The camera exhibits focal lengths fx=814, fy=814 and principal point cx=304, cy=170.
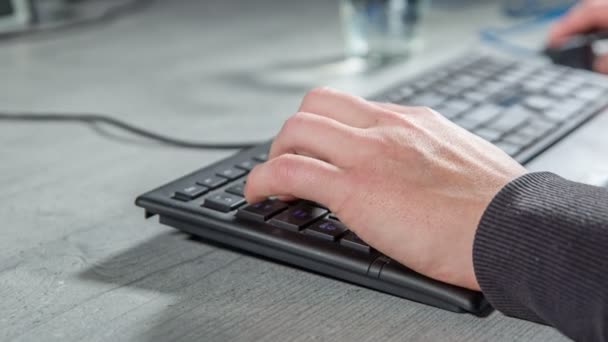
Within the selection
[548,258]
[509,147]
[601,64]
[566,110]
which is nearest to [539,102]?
[566,110]

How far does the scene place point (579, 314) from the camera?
408mm

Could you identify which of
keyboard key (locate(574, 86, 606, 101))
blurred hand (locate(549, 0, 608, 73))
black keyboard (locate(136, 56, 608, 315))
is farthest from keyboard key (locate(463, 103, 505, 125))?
blurred hand (locate(549, 0, 608, 73))

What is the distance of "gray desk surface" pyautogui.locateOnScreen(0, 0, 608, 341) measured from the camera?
441 mm

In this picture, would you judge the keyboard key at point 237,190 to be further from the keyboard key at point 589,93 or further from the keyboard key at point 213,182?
the keyboard key at point 589,93

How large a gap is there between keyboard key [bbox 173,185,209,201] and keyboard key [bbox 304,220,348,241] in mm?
91

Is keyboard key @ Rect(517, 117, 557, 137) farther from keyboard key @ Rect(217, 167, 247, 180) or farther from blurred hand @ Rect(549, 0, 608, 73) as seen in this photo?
blurred hand @ Rect(549, 0, 608, 73)

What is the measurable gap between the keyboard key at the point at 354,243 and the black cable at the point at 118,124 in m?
0.25

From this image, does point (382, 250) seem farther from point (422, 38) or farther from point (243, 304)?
point (422, 38)

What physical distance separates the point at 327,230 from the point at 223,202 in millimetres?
77

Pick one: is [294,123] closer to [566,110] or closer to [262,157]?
[262,157]

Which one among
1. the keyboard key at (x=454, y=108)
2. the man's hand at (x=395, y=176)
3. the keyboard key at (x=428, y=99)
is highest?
the man's hand at (x=395, y=176)

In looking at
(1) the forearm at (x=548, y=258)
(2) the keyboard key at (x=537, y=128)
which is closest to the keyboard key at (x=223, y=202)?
(1) the forearm at (x=548, y=258)

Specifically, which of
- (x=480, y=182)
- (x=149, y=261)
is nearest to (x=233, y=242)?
(x=149, y=261)

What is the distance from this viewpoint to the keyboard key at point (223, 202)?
0.52 meters
